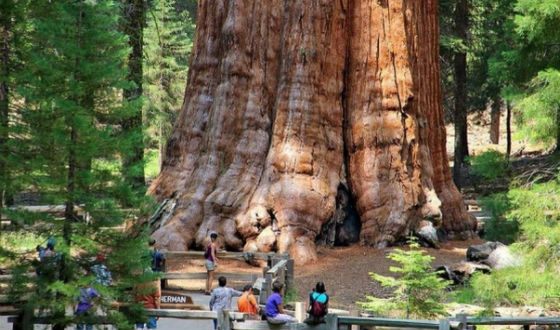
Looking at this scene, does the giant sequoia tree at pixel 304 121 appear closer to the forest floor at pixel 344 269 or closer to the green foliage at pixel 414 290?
the forest floor at pixel 344 269

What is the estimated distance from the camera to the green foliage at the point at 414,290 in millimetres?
12062

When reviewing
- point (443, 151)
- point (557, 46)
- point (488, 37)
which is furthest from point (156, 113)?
point (557, 46)

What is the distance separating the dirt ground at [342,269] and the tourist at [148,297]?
434 centimetres

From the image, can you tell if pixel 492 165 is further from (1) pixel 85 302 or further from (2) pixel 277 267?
(1) pixel 85 302

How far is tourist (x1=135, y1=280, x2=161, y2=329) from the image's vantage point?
1044 cm

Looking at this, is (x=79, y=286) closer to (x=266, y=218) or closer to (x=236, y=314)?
(x=236, y=314)

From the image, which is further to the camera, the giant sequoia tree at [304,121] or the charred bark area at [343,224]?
the charred bark area at [343,224]

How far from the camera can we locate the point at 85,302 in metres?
9.78

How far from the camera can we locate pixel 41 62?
31.1ft

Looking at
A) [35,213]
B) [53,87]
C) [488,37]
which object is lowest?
[35,213]

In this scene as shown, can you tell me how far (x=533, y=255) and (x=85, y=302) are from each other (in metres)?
5.70

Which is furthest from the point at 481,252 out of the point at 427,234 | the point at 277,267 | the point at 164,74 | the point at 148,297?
the point at 164,74

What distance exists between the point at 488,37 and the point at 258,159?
55.2 ft

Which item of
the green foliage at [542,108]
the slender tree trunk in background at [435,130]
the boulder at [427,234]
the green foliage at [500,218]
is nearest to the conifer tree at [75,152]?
the green foliage at [500,218]
